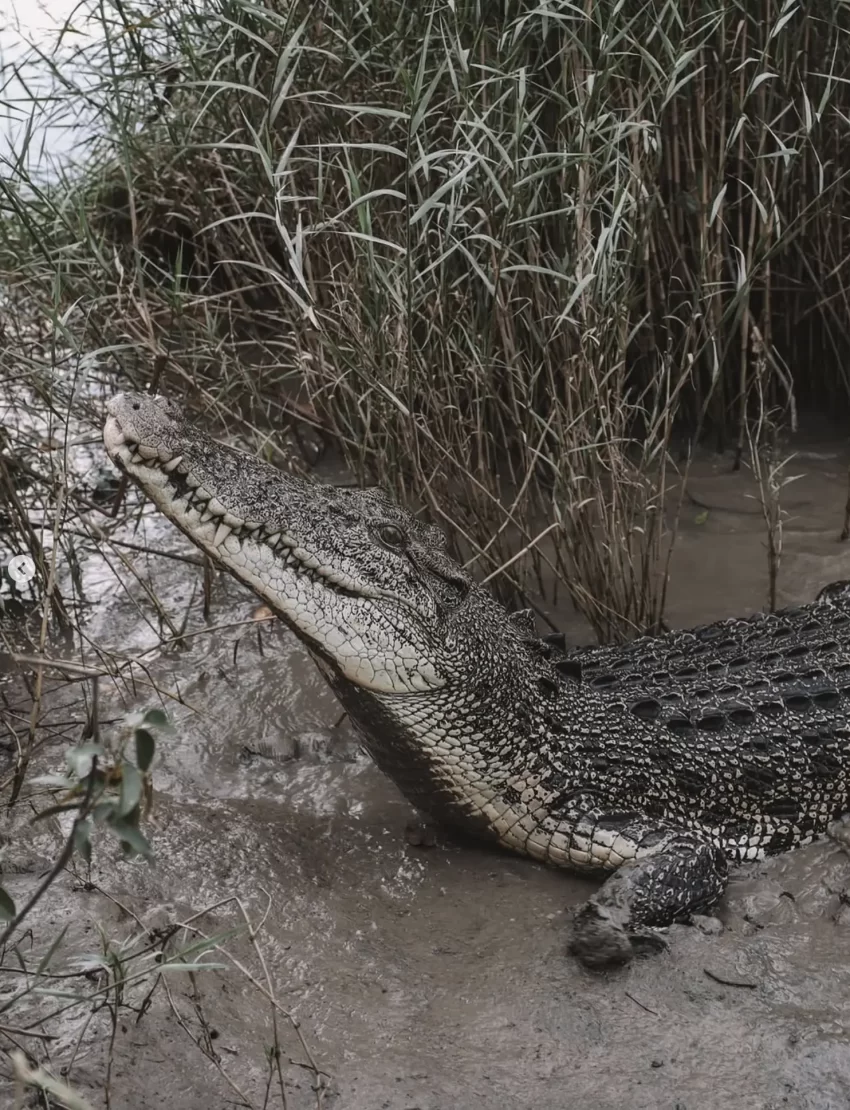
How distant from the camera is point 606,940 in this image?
278 centimetres

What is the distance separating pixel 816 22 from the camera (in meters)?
4.54

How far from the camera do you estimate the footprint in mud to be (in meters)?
3.82

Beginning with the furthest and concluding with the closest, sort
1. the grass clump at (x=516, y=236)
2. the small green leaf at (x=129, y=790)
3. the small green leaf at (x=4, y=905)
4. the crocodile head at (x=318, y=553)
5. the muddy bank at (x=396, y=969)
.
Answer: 1. the grass clump at (x=516, y=236)
2. the crocodile head at (x=318, y=553)
3. the muddy bank at (x=396, y=969)
4. the small green leaf at (x=4, y=905)
5. the small green leaf at (x=129, y=790)

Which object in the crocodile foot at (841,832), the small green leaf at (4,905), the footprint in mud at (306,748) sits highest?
the small green leaf at (4,905)

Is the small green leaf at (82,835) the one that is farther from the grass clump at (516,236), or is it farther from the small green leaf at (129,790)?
the grass clump at (516,236)

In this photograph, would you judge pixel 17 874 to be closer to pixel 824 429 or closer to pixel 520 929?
pixel 520 929

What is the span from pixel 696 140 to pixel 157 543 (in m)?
2.84

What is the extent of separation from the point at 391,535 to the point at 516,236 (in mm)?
1375

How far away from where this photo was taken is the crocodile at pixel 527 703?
2.96 meters

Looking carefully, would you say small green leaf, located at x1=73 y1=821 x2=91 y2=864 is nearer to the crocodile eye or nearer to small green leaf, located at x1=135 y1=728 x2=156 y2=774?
small green leaf, located at x1=135 y1=728 x2=156 y2=774

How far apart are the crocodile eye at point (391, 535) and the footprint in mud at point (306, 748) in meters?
0.91

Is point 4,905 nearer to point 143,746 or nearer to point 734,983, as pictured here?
point 143,746

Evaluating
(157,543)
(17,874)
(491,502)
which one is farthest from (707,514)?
(17,874)

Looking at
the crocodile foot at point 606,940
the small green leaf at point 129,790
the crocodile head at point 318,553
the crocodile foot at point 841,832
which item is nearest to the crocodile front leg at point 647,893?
the crocodile foot at point 606,940
